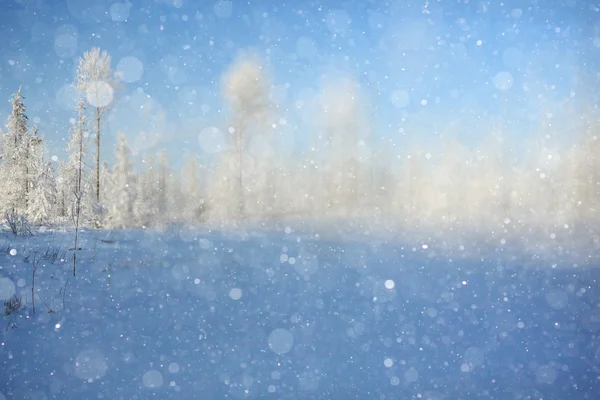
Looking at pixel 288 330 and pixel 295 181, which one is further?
pixel 295 181

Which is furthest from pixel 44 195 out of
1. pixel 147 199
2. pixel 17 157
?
pixel 147 199

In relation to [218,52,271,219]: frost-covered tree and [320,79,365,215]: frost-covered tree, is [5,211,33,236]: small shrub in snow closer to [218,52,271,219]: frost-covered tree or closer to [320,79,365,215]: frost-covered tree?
[218,52,271,219]: frost-covered tree

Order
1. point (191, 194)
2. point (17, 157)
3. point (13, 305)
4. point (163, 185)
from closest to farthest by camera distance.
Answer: point (13, 305) → point (17, 157) → point (191, 194) → point (163, 185)

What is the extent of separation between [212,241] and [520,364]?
10822mm

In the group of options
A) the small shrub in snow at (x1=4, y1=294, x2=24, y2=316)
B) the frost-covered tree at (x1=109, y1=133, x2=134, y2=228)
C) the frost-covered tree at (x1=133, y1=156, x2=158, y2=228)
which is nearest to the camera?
the small shrub in snow at (x1=4, y1=294, x2=24, y2=316)

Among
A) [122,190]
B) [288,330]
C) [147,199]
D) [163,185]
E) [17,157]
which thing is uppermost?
[17,157]

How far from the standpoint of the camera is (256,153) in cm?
2267

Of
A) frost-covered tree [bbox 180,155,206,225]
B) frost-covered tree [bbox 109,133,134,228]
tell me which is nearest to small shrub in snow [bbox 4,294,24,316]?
frost-covered tree [bbox 109,133,134,228]

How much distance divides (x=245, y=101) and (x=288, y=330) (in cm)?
1966

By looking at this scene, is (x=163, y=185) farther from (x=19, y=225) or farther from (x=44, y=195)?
(x=19, y=225)

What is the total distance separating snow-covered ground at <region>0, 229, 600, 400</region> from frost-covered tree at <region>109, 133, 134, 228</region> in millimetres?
8656

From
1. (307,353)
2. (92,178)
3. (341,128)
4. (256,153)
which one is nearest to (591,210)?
(341,128)

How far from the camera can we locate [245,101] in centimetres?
2284

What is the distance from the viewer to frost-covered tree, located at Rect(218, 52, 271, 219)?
22375mm
